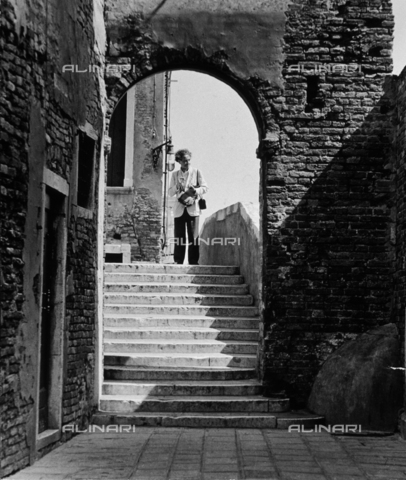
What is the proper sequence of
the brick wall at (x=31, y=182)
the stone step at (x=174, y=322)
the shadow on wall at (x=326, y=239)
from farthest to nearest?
the stone step at (x=174, y=322) < the shadow on wall at (x=326, y=239) < the brick wall at (x=31, y=182)

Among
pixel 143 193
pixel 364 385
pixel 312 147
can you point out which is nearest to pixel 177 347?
pixel 364 385

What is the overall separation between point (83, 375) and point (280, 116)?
12.1 feet

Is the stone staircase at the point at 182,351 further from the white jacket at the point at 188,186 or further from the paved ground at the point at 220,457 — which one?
the white jacket at the point at 188,186

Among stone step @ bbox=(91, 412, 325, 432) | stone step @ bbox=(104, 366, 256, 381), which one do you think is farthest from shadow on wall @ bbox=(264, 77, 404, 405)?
stone step @ bbox=(91, 412, 325, 432)

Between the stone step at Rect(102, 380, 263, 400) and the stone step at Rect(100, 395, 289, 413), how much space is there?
0.56ft

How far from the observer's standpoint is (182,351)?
10492 mm

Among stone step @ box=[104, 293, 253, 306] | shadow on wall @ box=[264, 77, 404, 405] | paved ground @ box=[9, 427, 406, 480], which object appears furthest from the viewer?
stone step @ box=[104, 293, 253, 306]

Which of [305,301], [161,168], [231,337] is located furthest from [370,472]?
[161,168]

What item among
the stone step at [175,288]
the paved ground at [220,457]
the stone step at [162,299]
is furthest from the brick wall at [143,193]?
the paved ground at [220,457]

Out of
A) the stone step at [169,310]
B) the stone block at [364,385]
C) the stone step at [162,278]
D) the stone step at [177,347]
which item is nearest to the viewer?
the stone block at [364,385]

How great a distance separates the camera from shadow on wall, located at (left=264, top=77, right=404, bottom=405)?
956 centimetres

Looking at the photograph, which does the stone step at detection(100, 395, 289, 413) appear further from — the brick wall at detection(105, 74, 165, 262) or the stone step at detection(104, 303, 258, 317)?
the brick wall at detection(105, 74, 165, 262)

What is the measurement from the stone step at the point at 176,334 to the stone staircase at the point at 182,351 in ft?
0.04

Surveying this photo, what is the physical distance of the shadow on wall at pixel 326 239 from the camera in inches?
376
